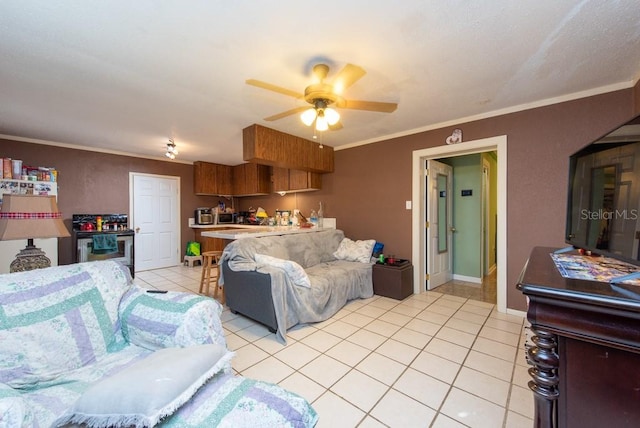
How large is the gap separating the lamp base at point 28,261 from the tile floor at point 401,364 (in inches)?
61.7

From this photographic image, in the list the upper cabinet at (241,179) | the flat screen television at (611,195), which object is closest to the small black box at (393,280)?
the flat screen television at (611,195)

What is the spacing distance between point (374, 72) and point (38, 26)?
2.31 metres

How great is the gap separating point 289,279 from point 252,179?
3.66m

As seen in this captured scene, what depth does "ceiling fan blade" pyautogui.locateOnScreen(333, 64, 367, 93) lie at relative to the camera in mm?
1670

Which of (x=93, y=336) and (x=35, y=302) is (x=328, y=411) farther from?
(x=35, y=302)

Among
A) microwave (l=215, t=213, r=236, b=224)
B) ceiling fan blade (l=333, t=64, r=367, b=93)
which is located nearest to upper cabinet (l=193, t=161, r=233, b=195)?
microwave (l=215, t=213, r=236, b=224)

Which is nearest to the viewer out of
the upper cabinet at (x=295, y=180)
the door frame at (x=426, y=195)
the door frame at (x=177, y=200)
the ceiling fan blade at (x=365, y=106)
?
the ceiling fan blade at (x=365, y=106)

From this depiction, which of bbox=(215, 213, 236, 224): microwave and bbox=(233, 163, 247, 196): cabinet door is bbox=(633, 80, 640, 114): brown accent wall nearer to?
bbox=(233, 163, 247, 196): cabinet door

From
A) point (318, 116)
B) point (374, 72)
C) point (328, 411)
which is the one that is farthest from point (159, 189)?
point (328, 411)

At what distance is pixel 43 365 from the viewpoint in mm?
1146

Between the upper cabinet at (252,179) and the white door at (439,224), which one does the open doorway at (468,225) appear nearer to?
the white door at (439,224)

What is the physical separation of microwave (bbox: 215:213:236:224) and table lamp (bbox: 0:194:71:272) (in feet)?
14.2

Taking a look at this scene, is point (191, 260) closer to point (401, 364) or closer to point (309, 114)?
point (309, 114)

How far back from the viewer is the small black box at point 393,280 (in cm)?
346
